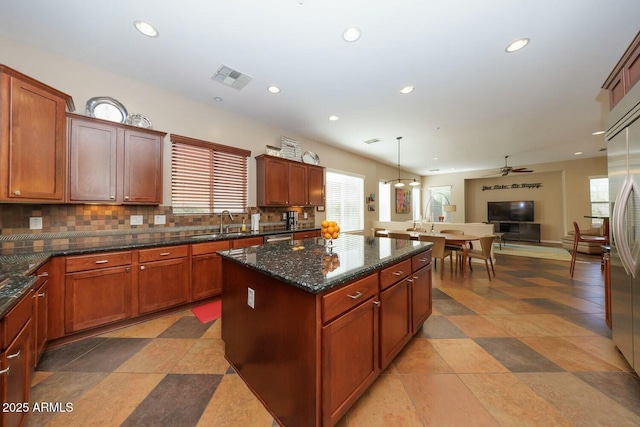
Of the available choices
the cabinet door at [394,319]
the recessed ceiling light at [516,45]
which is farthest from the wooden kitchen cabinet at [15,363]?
the recessed ceiling light at [516,45]

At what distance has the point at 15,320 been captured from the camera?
103 centimetres

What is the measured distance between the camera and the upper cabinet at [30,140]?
174cm

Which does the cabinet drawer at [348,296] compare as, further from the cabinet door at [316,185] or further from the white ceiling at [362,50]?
the cabinet door at [316,185]

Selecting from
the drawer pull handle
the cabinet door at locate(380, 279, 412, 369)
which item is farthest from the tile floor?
the drawer pull handle

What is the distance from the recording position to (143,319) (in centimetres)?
246

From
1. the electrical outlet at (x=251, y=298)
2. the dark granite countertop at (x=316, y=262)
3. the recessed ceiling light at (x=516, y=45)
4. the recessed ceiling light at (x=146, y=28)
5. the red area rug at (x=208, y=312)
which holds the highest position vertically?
the recessed ceiling light at (x=146, y=28)

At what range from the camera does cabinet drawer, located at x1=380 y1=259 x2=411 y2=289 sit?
5.02ft

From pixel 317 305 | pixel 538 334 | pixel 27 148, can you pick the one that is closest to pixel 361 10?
pixel 317 305

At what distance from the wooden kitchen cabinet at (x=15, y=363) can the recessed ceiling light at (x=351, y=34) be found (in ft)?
9.22

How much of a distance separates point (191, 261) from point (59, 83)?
2354 mm

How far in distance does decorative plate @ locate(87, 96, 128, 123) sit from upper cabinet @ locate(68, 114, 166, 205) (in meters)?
0.27

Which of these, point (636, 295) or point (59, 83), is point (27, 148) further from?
point (636, 295)

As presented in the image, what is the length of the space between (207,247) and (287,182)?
189cm

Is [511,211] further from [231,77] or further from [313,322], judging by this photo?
[313,322]
